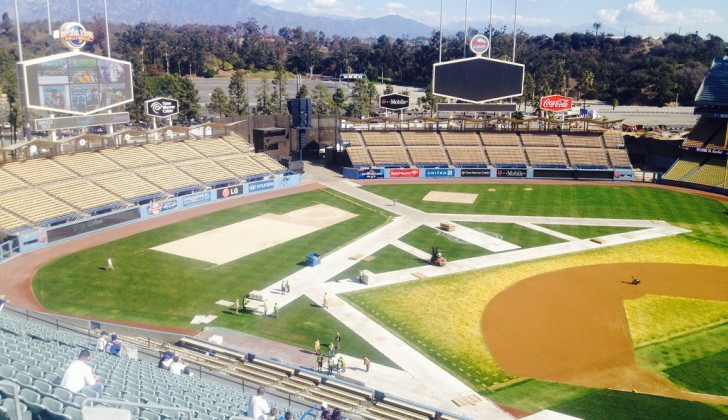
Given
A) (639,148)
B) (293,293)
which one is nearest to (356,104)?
(639,148)

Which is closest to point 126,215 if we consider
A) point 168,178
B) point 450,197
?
point 168,178

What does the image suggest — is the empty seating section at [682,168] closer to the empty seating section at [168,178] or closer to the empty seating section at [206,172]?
the empty seating section at [206,172]

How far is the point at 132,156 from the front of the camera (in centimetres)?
6662

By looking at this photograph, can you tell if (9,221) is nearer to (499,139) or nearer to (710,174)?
(499,139)

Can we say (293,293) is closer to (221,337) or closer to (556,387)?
(221,337)

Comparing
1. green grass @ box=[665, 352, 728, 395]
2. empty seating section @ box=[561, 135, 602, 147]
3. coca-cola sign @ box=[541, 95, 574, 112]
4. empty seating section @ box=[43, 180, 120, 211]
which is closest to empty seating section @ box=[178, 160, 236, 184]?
empty seating section @ box=[43, 180, 120, 211]

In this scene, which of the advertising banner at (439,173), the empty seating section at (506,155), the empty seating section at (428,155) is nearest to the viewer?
the advertising banner at (439,173)

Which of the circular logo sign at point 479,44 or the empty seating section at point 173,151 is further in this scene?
the circular logo sign at point 479,44

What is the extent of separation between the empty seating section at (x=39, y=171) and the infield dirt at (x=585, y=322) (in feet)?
144

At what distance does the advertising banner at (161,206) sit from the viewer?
59594mm

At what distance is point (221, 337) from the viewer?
1312 inches

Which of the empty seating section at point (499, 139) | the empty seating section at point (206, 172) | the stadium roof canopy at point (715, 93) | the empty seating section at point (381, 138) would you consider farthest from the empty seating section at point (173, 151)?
the stadium roof canopy at point (715, 93)

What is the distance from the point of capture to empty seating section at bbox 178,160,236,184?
224 ft

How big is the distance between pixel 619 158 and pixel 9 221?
76.4 meters
